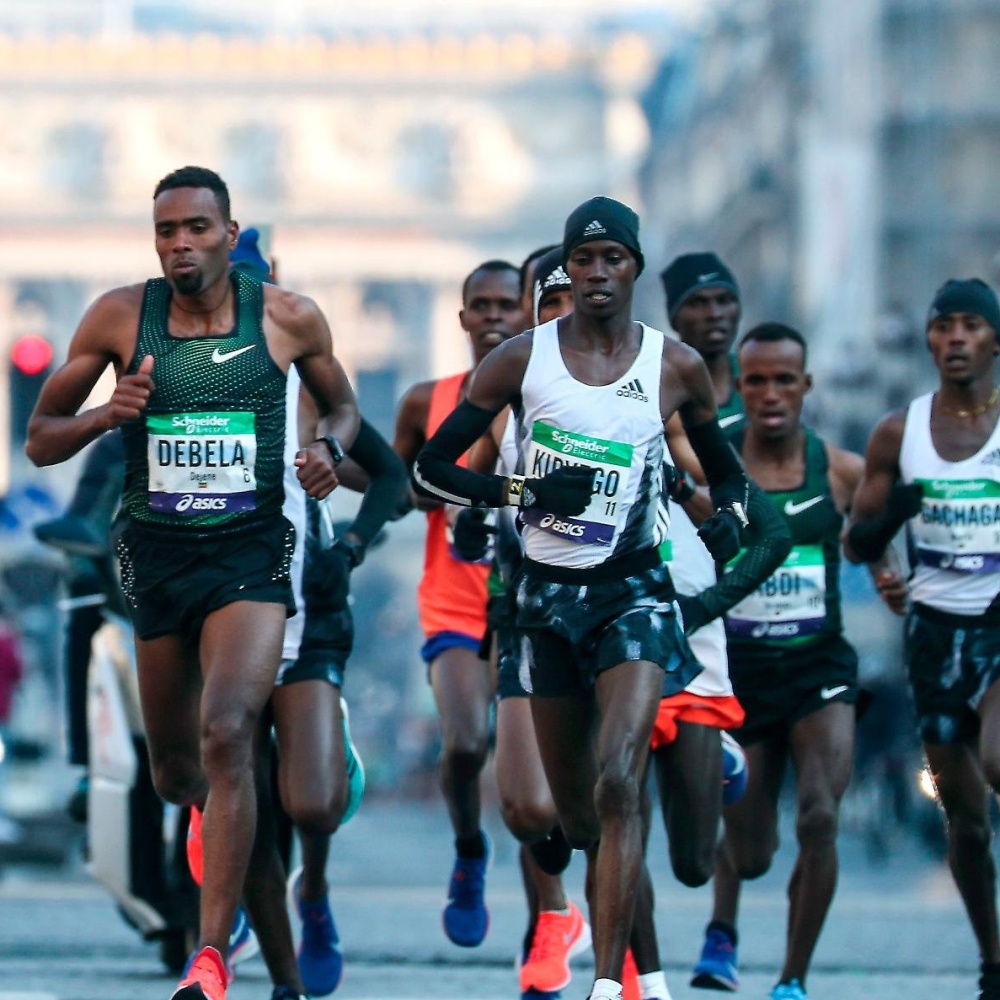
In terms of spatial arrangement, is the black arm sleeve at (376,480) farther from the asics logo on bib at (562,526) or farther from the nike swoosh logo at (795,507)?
the nike swoosh logo at (795,507)

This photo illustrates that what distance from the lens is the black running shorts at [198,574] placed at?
7.29 m

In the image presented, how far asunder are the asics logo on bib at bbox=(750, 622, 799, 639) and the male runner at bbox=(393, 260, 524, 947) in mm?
886

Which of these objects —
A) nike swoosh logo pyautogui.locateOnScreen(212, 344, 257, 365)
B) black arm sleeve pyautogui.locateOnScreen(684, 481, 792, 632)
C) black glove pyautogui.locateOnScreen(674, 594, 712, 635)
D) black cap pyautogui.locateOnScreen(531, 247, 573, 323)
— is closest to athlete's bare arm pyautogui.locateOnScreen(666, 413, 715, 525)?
black arm sleeve pyautogui.locateOnScreen(684, 481, 792, 632)

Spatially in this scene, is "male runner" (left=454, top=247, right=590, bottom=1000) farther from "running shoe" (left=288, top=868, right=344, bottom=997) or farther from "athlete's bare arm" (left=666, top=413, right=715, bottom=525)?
"running shoe" (left=288, top=868, right=344, bottom=997)

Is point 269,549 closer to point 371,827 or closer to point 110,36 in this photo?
point 371,827

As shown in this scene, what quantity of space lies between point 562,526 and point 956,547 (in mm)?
1898

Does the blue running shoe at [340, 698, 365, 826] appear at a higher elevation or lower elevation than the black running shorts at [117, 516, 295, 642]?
lower

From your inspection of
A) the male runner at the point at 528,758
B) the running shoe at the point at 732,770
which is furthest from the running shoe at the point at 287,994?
the running shoe at the point at 732,770

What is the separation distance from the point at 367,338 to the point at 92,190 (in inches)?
463

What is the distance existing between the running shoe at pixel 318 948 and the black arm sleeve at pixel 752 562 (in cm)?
142

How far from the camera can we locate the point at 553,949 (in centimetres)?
855

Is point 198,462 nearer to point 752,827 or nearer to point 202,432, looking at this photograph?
point 202,432

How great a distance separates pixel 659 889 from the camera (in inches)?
700

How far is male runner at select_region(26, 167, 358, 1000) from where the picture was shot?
727cm
